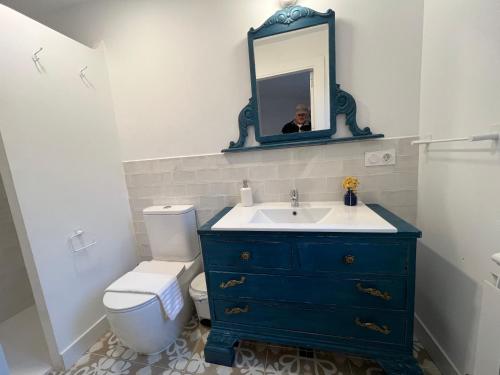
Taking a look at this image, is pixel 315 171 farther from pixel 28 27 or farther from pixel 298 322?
pixel 28 27

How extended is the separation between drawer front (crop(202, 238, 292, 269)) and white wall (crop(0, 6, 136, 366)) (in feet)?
3.16

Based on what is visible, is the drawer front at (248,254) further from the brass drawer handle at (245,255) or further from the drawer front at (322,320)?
the drawer front at (322,320)

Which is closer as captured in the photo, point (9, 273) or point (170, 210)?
point (170, 210)

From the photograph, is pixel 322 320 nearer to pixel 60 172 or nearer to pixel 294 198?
pixel 294 198

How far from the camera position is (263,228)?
1129 mm

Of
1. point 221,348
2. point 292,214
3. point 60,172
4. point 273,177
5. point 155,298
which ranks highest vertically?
point 60,172

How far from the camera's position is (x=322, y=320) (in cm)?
117

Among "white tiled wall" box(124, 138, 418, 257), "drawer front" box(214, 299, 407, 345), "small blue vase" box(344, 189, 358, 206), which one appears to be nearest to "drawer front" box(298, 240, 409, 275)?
"drawer front" box(214, 299, 407, 345)

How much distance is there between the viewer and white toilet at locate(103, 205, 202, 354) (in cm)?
126

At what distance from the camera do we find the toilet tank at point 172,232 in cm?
169

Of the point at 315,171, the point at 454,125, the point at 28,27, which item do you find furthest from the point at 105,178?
the point at 454,125

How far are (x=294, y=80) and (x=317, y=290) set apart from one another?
1.26 m

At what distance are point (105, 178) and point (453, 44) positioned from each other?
2.27 meters

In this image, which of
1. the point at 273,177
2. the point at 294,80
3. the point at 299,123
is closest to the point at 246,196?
the point at 273,177
